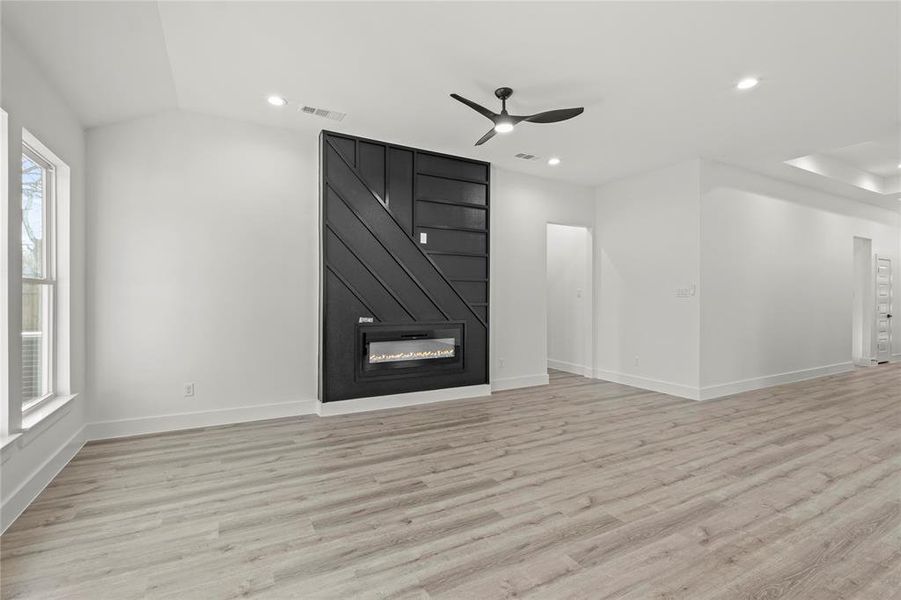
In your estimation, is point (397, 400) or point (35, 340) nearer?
point (35, 340)

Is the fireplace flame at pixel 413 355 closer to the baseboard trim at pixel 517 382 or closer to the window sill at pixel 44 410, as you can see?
the baseboard trim at pixel 517 382

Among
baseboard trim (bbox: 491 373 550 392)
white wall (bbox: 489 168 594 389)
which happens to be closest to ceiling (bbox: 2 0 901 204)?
white wall (bbox: 489 168 594 389)

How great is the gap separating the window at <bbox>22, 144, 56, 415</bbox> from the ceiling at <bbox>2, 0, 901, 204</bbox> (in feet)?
2.15

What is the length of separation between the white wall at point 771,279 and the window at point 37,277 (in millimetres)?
6479

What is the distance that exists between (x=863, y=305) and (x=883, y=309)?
47 cm

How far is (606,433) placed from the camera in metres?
3.93

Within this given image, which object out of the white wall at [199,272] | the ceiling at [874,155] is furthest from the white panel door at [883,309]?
the white wall at [199,272]

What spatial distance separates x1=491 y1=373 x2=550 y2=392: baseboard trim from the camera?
5688mm

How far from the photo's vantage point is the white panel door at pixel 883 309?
7.96 metres

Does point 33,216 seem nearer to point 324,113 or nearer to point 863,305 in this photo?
point 324,113

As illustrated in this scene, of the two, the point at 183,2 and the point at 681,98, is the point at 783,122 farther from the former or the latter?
the point at 183,2

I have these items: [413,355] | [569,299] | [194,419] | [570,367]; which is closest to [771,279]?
[569,299]

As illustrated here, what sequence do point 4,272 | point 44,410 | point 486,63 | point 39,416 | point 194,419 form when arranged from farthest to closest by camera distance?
point 194,419 → point 486,63 → point 44,410 → point 39,416 → point 4,272

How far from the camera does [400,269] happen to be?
16.1ft
